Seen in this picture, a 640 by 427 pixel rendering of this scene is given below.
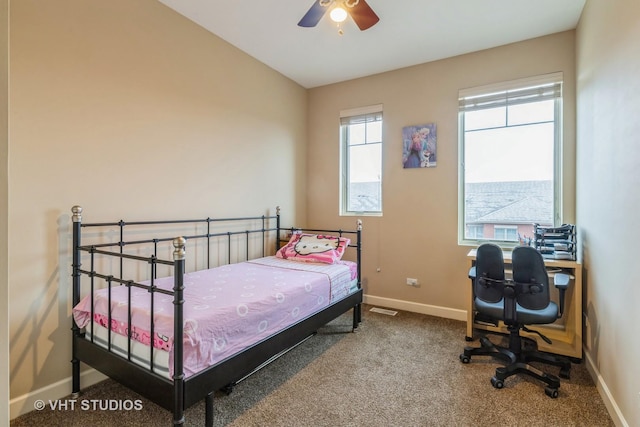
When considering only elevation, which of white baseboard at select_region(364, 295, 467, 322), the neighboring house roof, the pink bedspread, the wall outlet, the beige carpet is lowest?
the beige carpet

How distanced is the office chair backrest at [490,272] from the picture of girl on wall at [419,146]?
1.45 m

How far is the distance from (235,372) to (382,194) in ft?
8.50

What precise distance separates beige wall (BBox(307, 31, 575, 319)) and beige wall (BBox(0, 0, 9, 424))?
3.26 metres

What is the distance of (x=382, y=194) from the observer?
3.74m

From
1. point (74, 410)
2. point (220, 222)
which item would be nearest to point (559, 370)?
point (220, 222)

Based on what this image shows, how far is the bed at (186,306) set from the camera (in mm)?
1493

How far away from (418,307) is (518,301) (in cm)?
148

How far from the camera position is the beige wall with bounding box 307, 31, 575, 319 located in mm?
3063

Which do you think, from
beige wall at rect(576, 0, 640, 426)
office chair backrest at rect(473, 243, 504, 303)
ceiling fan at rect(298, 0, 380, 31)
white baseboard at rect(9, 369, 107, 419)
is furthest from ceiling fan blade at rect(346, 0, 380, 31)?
white baseboard at rect(9, 369, 107, 419)

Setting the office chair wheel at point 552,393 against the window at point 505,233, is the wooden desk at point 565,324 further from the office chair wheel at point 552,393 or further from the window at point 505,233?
the office chair wheel at point 552,393

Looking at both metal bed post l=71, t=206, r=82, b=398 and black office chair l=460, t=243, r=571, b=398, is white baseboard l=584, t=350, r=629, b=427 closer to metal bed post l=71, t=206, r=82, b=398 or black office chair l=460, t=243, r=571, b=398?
black office chair l=460, t=243, r=571, b=398

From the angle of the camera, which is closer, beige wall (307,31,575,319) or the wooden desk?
the wooden desk

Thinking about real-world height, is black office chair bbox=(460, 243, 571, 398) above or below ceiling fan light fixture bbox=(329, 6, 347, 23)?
below

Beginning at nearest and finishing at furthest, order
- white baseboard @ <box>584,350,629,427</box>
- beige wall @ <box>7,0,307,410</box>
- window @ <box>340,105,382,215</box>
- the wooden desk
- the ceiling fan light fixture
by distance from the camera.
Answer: white baseboard @ <box>584,350,629,427</box>, beige wall @ <box>7,0,307,410</box>, the ceiling fan light fixture, the wooden desk, window @ <box>340,105,382,215</box>
